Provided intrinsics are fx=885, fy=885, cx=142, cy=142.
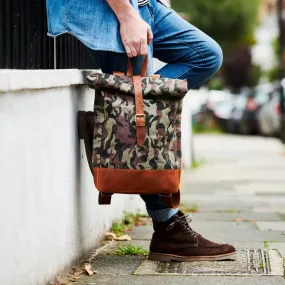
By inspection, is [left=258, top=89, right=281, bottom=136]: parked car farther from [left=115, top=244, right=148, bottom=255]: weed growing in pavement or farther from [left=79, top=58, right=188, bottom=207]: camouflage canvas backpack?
[left=79, top=58, right=188, bottom=207]: camouflage canvas backpack

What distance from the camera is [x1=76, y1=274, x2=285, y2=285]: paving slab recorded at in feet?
13.5

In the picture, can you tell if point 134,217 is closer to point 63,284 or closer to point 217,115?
point 63,284

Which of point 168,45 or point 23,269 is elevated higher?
point 168,45

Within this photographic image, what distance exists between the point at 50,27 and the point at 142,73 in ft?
1.62

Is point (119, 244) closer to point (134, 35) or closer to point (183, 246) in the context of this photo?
point (183, 246)

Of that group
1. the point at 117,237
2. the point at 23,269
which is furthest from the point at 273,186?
the point at 23,269

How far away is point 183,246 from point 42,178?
1071 mm

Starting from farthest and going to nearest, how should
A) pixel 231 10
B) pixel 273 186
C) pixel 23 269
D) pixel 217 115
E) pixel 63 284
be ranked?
pixel 231 10
pixel 217 115
pixel 273 186
pixel 63 284
pixel 23 269

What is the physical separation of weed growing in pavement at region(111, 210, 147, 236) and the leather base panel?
52.7 inches

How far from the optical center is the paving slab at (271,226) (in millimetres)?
6031

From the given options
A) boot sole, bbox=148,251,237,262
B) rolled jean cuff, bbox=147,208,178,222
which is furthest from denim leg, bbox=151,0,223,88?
boot sole, bbox=148,251,237,262

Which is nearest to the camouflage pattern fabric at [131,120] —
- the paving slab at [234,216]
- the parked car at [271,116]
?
the paving slab at [234,216]

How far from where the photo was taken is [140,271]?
4402mm

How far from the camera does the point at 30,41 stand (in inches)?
167
